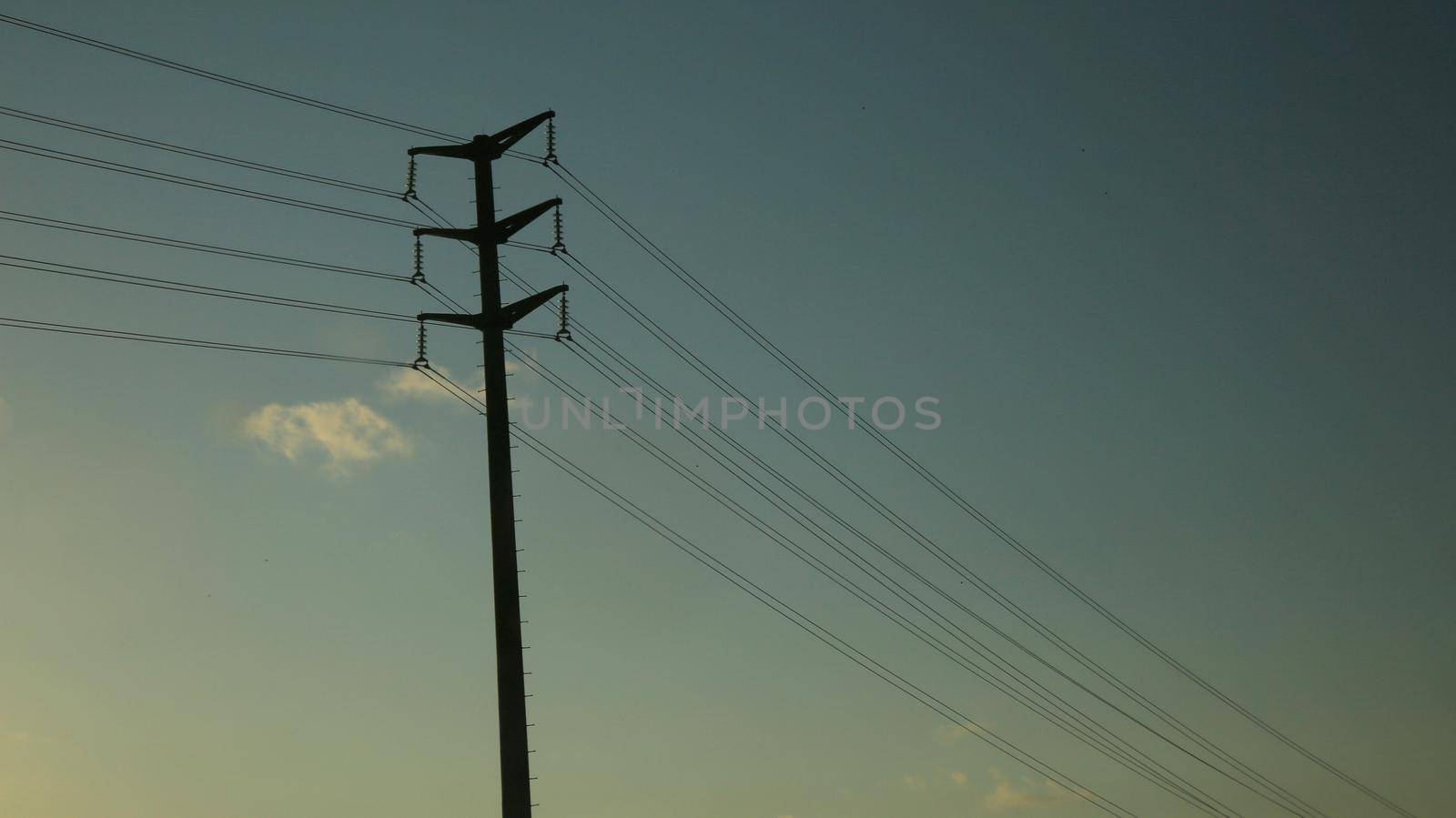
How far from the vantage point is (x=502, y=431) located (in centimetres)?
2647

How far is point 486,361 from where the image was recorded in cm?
2728

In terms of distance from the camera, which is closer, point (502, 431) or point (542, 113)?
point (502, 431)

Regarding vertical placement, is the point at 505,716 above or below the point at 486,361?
below

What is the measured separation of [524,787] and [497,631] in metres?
2.74

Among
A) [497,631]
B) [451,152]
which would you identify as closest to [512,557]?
[497,631]

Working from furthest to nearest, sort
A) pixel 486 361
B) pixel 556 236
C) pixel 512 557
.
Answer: pixel 556 236 < pixel 486 361 < pixel 512 557

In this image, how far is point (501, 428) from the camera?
26.5 m

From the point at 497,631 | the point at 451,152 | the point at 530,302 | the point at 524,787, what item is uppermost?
the point at 451,152

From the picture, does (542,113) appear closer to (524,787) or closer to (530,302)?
(530,302)

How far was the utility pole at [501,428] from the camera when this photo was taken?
24.0m

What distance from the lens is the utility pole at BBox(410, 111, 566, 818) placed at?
24000mm

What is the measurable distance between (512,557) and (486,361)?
4163 millimetres

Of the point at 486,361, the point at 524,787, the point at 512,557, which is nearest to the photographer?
the point at 524,787

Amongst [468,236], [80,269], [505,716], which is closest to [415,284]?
[468,236]
